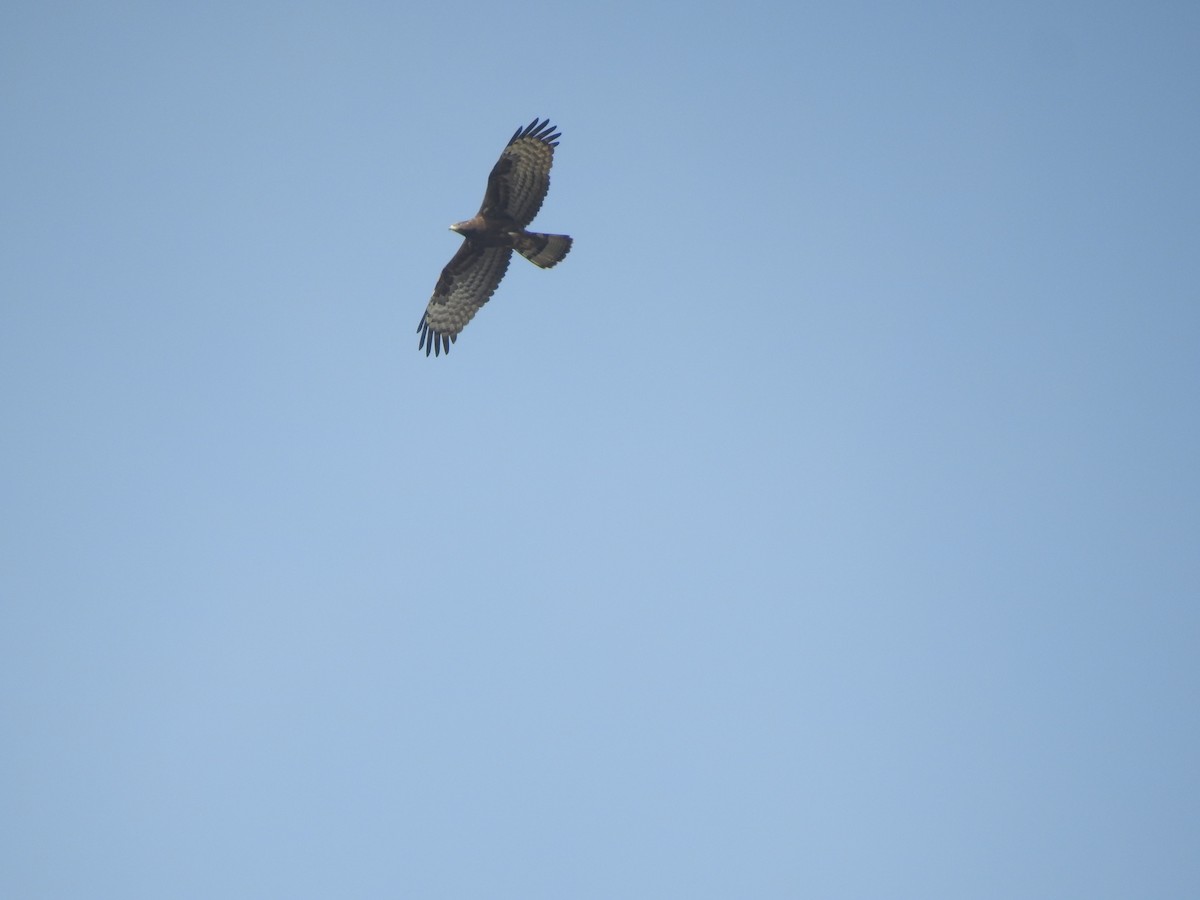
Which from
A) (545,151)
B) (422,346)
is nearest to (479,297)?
(422,346)

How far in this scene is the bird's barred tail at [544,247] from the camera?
1466 centimetres

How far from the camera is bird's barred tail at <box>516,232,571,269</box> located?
14.7 m

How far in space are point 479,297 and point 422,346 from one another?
1.04 meters

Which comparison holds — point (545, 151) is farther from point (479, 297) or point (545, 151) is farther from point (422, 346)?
point (422, 346)

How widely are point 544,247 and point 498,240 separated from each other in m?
0.61

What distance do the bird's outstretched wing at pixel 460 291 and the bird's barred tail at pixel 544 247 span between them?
0.39 meters

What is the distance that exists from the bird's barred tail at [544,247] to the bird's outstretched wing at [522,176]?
24cm

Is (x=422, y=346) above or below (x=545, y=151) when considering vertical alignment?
below

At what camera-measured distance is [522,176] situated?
14320mm

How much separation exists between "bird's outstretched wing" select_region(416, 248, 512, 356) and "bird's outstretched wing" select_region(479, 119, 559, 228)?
661mm

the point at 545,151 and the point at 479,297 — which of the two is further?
the point at 479,297

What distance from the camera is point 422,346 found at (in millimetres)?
15859

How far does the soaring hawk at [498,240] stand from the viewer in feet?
46.6

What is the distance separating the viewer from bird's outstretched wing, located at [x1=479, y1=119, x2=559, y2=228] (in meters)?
14.2
